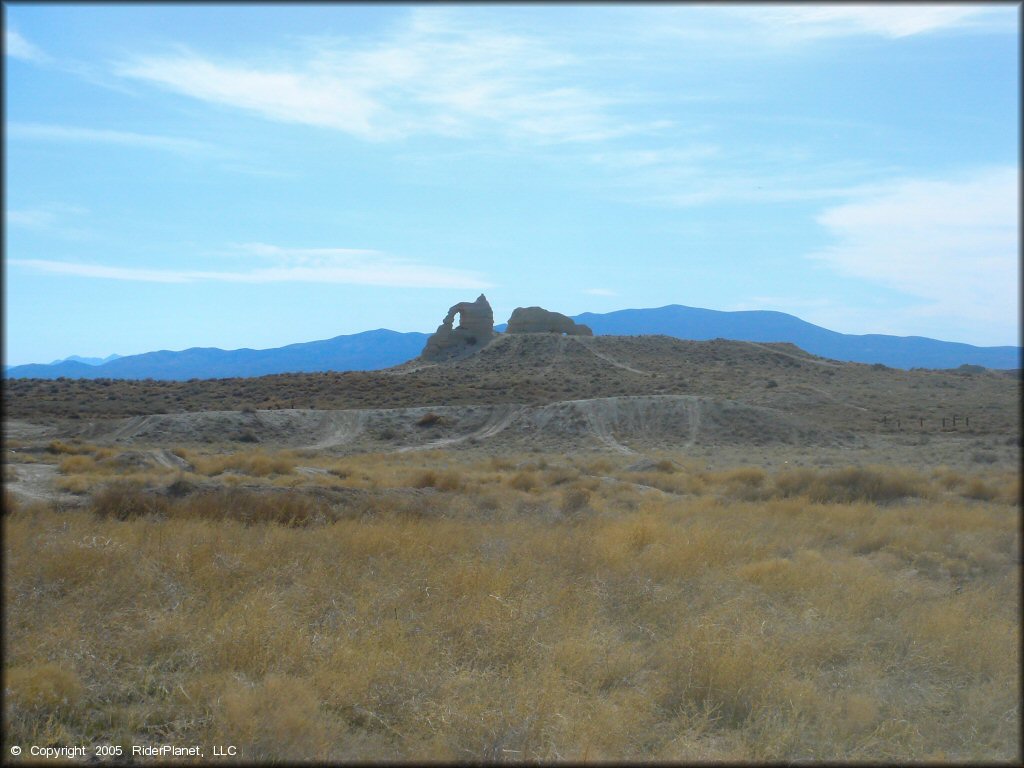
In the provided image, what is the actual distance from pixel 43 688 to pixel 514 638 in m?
3.64

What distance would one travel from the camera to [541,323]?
78812 millimetres

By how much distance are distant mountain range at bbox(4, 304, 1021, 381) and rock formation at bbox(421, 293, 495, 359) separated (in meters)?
2.89

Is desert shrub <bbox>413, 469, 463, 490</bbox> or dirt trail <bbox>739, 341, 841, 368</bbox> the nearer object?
desert shrub <bbox>413, 469, 463, 490</bbox>

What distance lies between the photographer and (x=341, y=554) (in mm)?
9516

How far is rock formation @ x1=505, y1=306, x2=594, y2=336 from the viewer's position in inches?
3078

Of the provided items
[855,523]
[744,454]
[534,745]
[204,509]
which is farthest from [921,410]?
[534,745]

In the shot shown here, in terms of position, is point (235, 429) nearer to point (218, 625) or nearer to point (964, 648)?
point (218, 625)

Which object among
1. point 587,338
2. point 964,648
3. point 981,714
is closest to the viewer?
point 981,714

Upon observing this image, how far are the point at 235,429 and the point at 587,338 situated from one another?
41.9 m

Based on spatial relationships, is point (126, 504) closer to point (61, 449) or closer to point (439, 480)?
point (439, 480)

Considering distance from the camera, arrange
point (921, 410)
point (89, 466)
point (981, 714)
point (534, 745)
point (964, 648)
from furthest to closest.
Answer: point (921, 410), point (89, 466), point (964, 648), point (981, 714), point (534, 745)

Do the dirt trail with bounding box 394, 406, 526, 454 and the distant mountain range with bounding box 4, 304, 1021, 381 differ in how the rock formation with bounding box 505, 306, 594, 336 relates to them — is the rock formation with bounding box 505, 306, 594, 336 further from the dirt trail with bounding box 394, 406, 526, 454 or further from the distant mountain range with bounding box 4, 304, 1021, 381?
the dirt trail with bounding box 394, 406, 526, 454

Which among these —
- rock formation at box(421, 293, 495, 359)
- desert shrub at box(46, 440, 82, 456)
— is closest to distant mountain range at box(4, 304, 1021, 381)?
rock formation at box(421, 293, 495, 359)

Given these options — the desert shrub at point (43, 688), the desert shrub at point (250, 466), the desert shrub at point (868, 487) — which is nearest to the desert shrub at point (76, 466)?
the desert shrub at point (250, 466)
